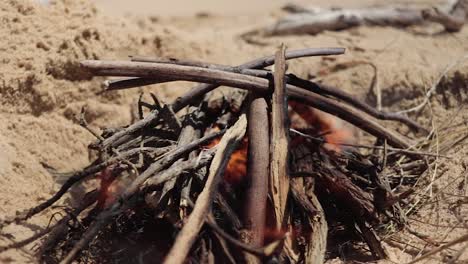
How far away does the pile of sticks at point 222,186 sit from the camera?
209 cm

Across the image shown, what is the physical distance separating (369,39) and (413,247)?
233cm

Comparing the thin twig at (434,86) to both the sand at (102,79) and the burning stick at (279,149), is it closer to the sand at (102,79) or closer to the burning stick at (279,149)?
the sand at (102,79)

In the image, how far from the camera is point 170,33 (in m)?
3.95

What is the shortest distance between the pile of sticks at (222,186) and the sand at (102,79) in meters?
0.24

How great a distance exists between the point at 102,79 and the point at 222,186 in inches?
54.5

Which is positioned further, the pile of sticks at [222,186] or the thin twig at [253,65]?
the thin twig at [253,65]

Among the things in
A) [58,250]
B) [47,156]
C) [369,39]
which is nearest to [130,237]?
[58,250]

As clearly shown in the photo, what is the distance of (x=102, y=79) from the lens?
329 centimetres

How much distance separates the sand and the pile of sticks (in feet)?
0.79

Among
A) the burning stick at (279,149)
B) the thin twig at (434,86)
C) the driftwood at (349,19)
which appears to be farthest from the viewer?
the driftwood at (349,19)

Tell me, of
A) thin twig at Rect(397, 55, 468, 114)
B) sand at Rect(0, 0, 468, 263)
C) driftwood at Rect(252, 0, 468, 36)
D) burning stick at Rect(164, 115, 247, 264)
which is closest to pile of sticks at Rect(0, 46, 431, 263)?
burning stick at Rect(164, 115, 247, 264)

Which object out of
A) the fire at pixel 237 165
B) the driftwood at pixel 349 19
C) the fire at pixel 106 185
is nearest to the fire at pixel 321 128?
the fire at pixel 237 165

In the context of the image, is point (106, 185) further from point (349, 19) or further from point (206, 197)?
point (349, 19)

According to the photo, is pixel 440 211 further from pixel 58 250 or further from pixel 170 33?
pixel 170 33
